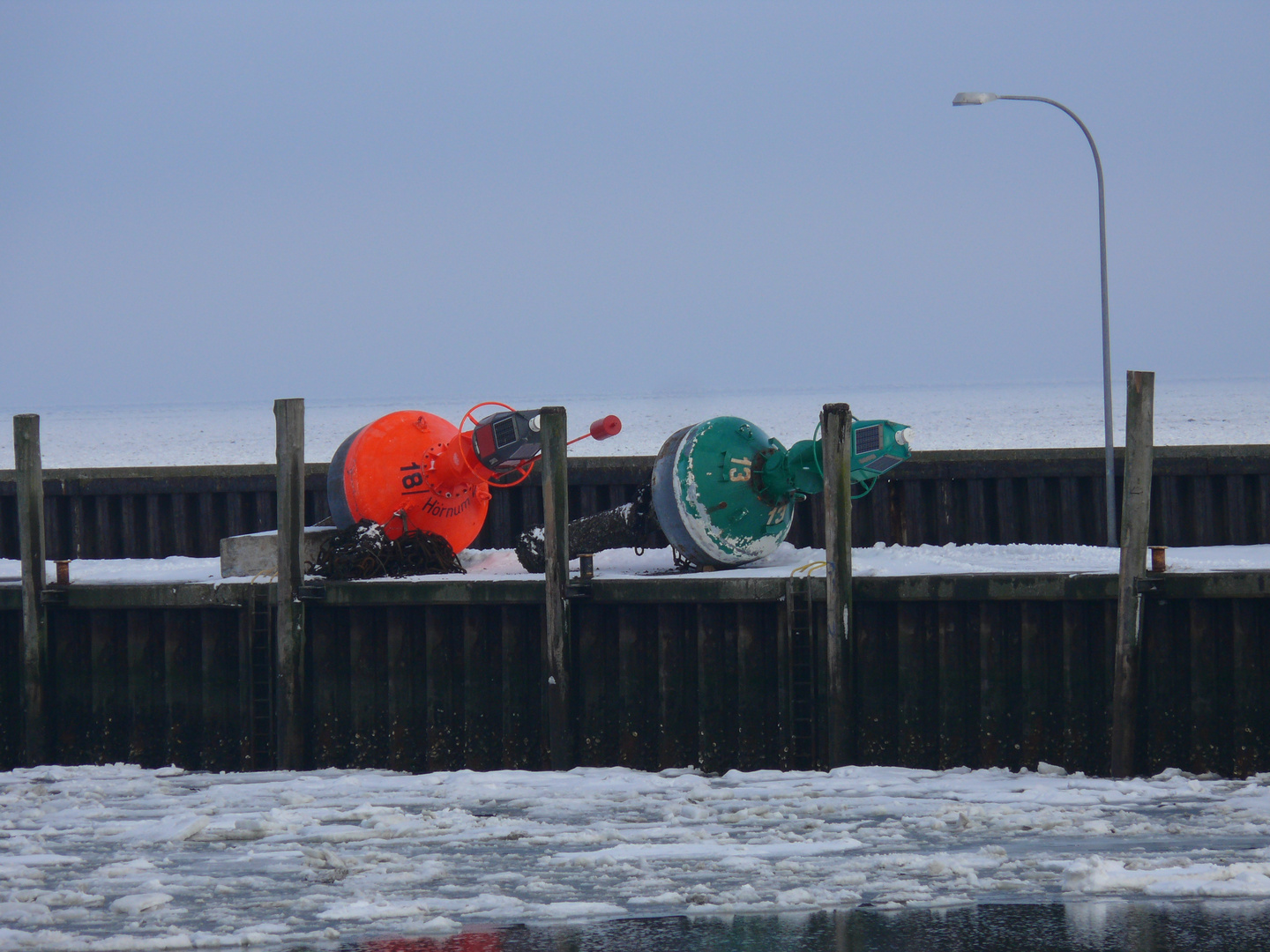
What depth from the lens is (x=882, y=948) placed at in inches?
294

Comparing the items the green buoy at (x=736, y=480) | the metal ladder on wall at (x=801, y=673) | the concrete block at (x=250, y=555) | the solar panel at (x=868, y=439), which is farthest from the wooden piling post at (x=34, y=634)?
the solar panel at (x=868, y=439)

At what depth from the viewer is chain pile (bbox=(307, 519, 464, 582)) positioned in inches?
514

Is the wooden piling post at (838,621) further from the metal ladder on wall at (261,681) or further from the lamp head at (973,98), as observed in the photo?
the lamp head at (973,98)

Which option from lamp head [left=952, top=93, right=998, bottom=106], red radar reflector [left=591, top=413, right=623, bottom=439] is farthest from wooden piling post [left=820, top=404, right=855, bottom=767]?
lamp head [left=952, top=93, right=998, bottom=106]

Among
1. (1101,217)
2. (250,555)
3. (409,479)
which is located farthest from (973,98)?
(250,555)

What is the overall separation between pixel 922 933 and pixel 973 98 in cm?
1341

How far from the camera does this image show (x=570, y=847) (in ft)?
31.5

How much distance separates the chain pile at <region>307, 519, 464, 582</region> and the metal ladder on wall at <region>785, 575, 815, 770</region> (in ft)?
11.9

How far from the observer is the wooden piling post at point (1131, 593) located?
36.5 feet

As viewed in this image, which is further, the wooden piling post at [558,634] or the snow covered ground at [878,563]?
the snow covered ground at [878,563]

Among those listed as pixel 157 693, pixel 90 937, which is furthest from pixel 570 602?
pixel 90 937

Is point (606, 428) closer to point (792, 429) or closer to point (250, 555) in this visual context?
point (250, 555)

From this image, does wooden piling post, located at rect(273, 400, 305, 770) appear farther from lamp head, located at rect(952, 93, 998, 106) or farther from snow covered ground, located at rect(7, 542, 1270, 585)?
lamp head, located at rect(952, 93, 998, 106)

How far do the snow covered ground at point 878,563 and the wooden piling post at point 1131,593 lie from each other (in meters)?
0.50
